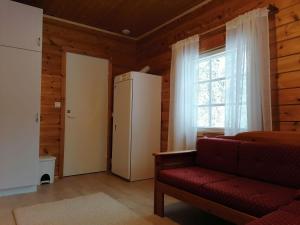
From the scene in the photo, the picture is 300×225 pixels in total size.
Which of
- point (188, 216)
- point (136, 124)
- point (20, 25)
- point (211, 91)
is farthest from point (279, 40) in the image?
point (20, 25)

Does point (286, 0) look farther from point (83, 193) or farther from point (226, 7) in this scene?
point (83, 193)

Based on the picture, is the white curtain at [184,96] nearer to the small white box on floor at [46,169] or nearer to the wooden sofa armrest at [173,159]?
the wooden sofa armrest at [173,159]

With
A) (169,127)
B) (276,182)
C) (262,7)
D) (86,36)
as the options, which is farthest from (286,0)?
(86,36)

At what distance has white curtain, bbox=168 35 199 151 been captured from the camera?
11.1 feet

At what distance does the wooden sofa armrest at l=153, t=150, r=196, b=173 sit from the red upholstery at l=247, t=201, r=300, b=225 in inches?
50.0

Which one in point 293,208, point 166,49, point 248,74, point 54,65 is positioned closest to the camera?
point 293,208

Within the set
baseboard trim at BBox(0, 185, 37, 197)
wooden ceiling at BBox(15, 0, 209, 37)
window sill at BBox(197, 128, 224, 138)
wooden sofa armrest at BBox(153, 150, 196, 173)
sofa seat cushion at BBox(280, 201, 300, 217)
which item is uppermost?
wooden ceiling at BBox(15, 0, 209, 37)

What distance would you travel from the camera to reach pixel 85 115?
4223 mm

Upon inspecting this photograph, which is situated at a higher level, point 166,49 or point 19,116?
point 166,49

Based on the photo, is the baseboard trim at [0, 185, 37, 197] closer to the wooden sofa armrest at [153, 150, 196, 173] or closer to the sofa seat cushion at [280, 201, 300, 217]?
the wooden sofa armrest at [153, 150, 196, 173]

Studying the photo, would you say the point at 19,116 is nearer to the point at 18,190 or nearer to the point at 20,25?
the point at 18,190

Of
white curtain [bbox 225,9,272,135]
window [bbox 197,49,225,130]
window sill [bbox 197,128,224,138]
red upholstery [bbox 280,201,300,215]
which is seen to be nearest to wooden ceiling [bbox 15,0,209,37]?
window [bbox 197,49,225,130]

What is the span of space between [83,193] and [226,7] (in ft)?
10.0

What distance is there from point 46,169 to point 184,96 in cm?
232
